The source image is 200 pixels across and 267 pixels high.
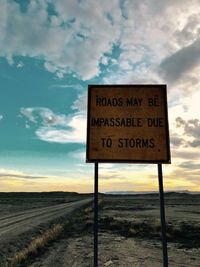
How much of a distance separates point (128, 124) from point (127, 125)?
0.12 feet

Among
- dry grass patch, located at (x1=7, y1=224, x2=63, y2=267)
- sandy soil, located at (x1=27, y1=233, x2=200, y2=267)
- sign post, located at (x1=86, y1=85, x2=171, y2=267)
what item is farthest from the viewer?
dry grass patch, located at (x1=7, y1=224, x2=63, y2=267)

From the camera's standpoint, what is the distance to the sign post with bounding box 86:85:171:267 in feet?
31.0

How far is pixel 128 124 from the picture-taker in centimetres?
962

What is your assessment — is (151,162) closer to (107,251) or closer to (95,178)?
(95,178)

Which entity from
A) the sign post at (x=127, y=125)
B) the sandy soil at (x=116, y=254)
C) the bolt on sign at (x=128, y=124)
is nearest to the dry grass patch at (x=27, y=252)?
the sandy soil at (x=116, y=254)

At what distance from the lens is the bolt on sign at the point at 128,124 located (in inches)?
372

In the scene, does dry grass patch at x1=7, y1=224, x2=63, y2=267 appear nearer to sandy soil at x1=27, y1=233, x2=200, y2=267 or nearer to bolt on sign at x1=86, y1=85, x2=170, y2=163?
sandy soil at x1=27, y1=233, x2=200, y2=267

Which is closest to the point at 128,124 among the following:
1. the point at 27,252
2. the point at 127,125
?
the point at 127,125

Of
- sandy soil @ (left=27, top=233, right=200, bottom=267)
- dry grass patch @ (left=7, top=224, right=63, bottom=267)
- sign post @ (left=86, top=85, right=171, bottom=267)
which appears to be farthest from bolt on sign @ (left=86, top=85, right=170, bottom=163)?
dry grass patch @ (left=7, top=224, right=63, bottom=267)

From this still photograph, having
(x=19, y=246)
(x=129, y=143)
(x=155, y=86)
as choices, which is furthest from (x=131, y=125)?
(x=19, y=246)

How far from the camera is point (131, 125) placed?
9.62m

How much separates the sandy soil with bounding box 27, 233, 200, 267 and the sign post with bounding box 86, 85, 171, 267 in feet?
15.3

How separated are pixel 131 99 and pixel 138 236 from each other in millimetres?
11672

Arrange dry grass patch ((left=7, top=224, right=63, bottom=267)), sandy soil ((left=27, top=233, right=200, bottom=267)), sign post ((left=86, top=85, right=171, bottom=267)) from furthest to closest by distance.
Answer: dry grass patch ((left=7, top=224, right=63, bottom=267)) < sandy soil ((left=27, top=233, right=200, bottom=267)) < sign post ((left=86, top=85, right=171, bottom=267))
